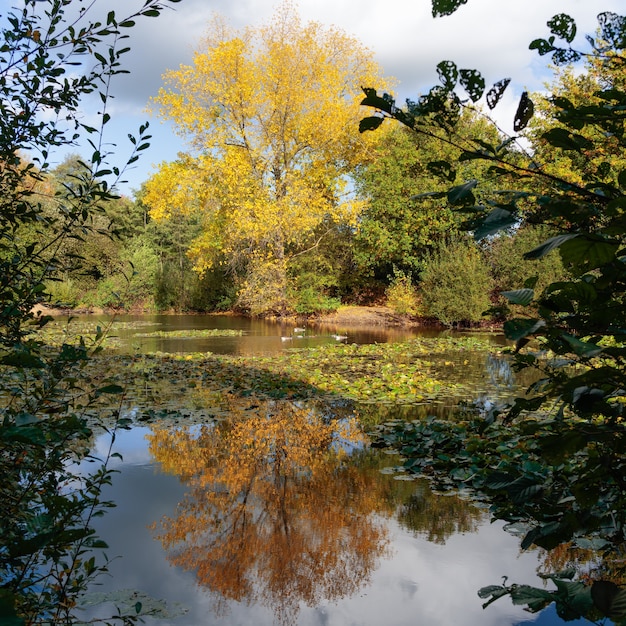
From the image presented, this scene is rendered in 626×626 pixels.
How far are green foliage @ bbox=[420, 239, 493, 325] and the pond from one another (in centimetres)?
1373

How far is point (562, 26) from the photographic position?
125 cm

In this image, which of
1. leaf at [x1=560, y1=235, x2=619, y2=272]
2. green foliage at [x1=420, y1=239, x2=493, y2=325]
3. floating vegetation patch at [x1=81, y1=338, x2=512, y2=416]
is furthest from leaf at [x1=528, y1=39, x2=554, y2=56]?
green foliage at [x1=420, y1=239, x2=493, y2=325]

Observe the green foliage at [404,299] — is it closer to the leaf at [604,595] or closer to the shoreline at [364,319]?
the shoreline at [364,319]

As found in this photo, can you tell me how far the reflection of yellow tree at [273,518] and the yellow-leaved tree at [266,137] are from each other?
14115mm

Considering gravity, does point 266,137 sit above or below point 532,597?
above

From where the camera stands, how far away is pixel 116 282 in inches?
1118

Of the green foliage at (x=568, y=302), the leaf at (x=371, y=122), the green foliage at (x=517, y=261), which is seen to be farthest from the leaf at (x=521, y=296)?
the green foliage at (x=517, y=261)

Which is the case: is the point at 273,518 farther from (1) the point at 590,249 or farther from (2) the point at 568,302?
(1) the point at 590,249

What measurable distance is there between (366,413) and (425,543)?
341cm

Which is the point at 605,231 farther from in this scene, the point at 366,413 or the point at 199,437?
the point at 366,413

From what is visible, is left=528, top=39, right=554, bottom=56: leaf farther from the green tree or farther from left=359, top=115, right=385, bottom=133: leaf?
the green tree

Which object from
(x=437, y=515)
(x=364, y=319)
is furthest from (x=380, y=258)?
(x=437, y=515)

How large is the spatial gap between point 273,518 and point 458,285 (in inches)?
625

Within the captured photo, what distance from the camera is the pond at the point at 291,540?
9.25ft
